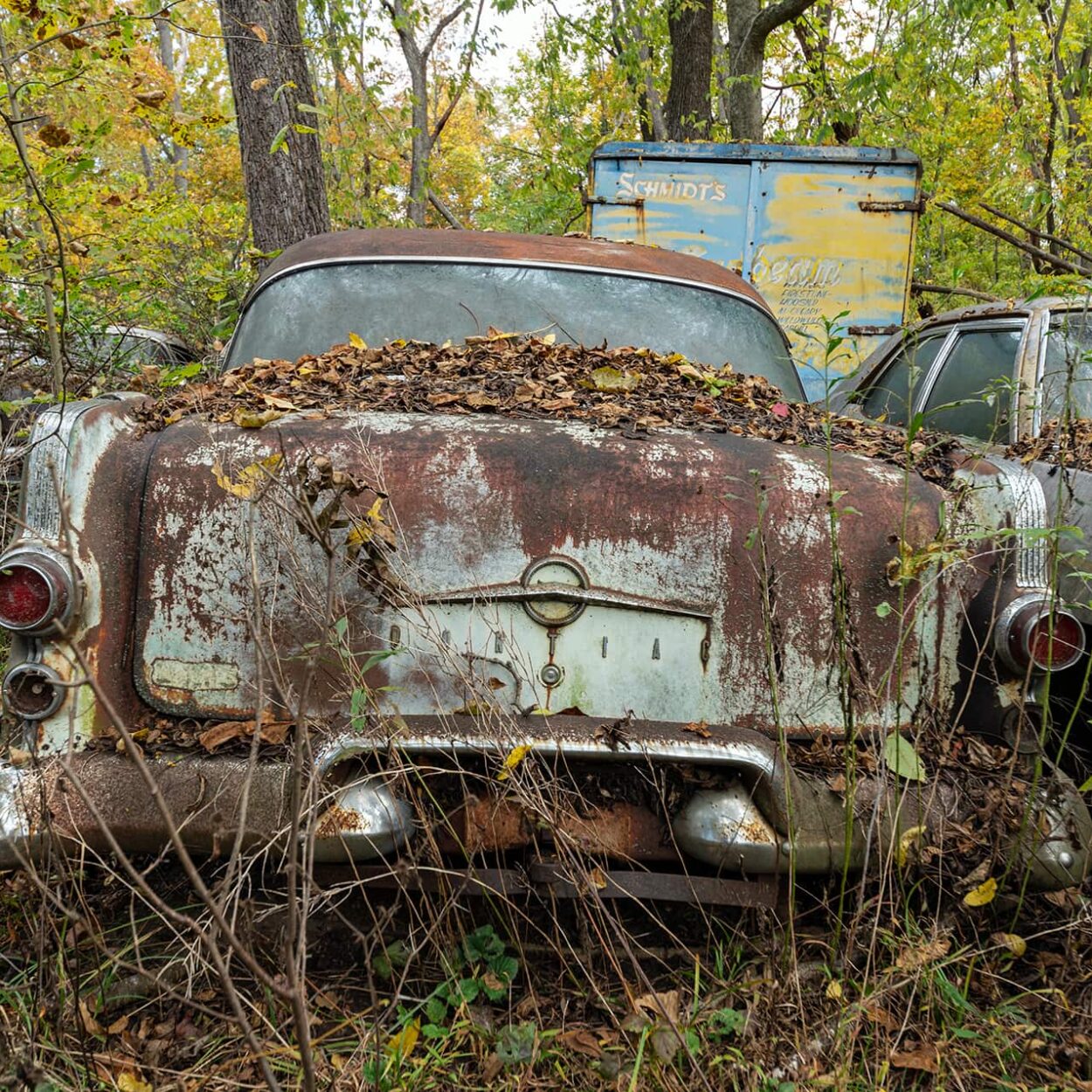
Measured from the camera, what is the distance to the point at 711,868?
7.37ft

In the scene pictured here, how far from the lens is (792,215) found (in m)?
7.54

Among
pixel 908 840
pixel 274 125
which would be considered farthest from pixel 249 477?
pixel 274 125

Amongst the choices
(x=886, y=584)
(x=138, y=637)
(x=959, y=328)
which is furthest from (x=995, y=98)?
(x=138, y=637)

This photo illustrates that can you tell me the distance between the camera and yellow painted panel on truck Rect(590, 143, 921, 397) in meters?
7.48

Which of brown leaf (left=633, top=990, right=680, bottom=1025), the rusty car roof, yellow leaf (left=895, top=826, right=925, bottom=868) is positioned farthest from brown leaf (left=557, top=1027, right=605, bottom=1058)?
the rusty car roof

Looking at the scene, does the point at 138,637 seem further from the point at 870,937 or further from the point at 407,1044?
the point at 870,937

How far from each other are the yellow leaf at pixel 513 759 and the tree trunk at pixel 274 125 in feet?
20.0

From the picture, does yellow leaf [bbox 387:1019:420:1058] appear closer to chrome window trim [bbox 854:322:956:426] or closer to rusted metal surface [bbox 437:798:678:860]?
rusted metal surface [bbox 437:798:678:860]

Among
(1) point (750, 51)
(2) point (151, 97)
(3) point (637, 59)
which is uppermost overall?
(1) point (750, 51)

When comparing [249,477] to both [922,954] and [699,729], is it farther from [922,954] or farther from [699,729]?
[922,954]

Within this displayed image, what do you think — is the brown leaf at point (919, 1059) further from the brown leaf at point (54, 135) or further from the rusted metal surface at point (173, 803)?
the brown leaf at point (54, 135)

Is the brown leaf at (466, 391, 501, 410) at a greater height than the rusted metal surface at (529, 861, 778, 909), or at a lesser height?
greater

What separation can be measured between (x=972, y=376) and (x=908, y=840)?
3275 millimetres

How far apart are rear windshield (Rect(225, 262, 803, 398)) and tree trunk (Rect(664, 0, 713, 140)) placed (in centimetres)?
964
